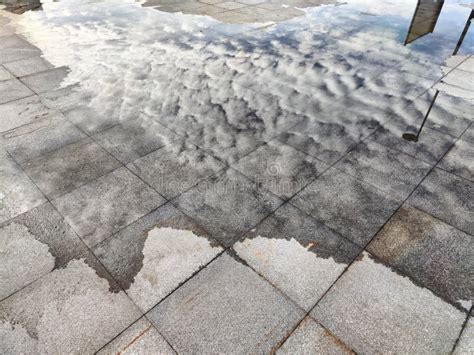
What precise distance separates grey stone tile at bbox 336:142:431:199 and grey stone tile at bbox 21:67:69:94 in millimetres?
7079

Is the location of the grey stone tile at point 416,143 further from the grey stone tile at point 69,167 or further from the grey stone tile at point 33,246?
the grey stone tile at point 33,246

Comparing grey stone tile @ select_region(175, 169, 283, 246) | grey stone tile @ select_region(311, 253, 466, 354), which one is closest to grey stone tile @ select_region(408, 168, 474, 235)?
grey stone tile @ select_region(311, 253, 466, 354)

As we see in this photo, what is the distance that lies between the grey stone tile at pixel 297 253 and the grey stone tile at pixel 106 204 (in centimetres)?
161

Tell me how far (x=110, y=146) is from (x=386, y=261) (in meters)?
4.95

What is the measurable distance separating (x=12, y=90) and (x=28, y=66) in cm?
159

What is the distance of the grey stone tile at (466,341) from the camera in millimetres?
3434

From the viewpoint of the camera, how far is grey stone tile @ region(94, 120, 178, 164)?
616cm

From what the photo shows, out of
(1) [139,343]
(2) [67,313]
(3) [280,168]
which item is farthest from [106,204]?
(3) [280,168]

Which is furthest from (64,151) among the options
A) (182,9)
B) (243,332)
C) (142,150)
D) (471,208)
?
(182,9)

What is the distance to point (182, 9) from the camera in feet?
46.9

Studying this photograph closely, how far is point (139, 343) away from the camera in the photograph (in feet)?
11.4

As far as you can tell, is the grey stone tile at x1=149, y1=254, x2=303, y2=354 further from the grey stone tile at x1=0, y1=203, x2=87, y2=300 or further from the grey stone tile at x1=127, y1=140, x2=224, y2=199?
the grey stone tile at x1=127, y1=140, x2=224, y2=199

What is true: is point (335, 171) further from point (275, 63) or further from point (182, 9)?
point (182, 9)

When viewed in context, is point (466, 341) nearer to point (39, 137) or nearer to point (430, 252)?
point (430, 252)
